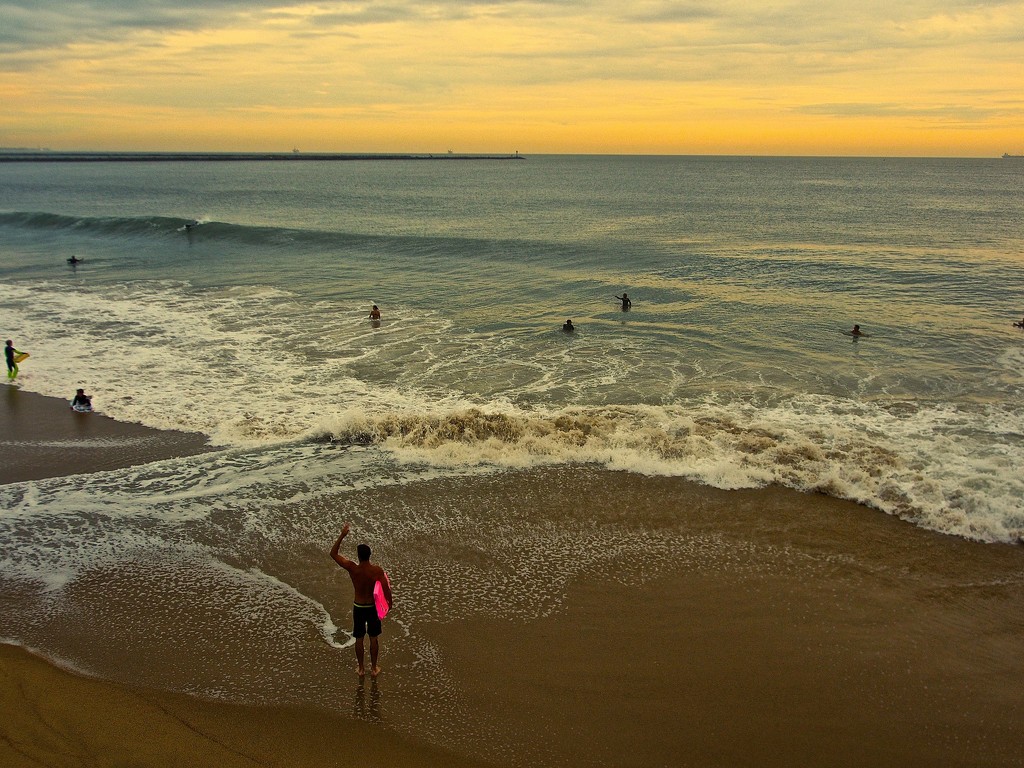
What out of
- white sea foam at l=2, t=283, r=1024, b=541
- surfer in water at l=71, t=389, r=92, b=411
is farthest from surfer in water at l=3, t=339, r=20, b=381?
surfer in water at l=71, t=389, r=92, b=411

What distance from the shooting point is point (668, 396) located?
16297mm

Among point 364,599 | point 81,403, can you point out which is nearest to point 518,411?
point 364,599

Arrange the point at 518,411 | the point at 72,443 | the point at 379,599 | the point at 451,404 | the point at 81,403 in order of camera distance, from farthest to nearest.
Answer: the point at 451,404
the point at 518,411
the point at 81,403
the point at 72,443
the point at 379,599

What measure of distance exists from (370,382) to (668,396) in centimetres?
734

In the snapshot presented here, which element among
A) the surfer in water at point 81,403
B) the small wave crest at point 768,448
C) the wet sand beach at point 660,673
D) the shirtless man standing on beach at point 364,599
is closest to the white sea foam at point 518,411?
the small wave crest at point 768,448

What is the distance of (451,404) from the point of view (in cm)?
1558

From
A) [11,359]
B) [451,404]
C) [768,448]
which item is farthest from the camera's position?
[11,359]

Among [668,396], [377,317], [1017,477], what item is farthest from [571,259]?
[1017,477]

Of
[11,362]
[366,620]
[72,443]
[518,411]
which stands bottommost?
[366,620]

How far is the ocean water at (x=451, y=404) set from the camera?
9.16 m

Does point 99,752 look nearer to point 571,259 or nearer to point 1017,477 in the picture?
point 1017,477

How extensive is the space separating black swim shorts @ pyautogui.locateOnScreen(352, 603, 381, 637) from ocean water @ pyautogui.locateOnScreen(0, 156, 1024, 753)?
0.74 metres

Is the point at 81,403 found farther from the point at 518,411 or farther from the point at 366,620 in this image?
the point at 366,620

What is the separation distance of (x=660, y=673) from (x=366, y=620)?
10.5 ft
